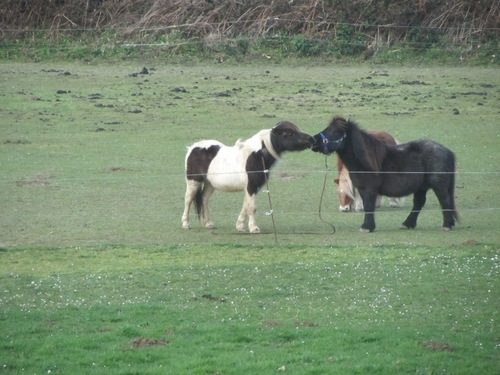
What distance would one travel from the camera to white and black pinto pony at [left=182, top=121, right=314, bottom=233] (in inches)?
601

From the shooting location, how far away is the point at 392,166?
15.7 m

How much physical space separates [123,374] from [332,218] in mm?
7848

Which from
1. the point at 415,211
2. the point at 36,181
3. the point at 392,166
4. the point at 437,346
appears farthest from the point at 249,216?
the point at 437,346

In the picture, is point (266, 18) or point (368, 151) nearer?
point (368, 151)

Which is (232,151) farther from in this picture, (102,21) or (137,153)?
(102,21)

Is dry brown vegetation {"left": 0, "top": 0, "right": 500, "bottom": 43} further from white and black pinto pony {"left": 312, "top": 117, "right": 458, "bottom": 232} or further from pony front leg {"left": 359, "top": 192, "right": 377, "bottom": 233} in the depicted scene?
pony front leg {"left": 359, "top": 192, "right": 377, "bottom": 233}

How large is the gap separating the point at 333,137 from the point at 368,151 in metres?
0.56

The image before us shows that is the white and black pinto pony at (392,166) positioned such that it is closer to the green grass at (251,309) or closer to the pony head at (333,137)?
the pony head at (333,137)

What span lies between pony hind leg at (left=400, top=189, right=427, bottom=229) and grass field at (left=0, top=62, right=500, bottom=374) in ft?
0.60

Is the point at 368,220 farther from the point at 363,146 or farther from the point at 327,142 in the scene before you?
the point at 327,142

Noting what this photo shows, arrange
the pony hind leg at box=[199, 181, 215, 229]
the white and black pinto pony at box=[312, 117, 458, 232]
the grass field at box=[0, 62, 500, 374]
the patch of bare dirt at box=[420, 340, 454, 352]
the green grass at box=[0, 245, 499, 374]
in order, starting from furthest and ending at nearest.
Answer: the pony hind leg at box=[199, 181, 215, 229], the white and black pinto pony at box=[312, 117, 458, 232], the grass field at box=[0, 62, 500, 374], the patch of bare dirt at box=[420, 340, 454, 352], the green grass at box=[0, 245, 499, 374]

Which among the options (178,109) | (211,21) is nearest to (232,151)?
(178,109)

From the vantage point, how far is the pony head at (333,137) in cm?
1549

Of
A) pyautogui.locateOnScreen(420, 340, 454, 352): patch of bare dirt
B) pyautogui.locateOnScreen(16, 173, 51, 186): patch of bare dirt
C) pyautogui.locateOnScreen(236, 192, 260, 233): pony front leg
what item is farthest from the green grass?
pyautogui.locateOnScreen(16, 173, 51, 186): patch of bare dirt
